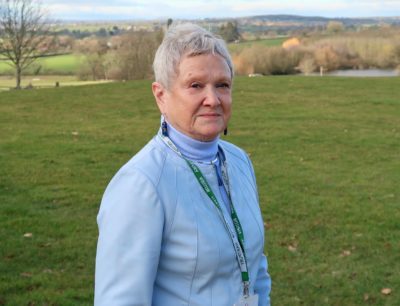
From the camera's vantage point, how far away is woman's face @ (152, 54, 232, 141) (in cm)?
204

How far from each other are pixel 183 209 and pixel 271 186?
715 cm

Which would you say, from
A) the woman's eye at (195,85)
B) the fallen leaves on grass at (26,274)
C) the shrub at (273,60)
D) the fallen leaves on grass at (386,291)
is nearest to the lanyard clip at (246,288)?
the woman's eye at (195,85)

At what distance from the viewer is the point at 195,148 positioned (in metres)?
2.11

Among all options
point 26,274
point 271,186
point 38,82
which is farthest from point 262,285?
point 38,82

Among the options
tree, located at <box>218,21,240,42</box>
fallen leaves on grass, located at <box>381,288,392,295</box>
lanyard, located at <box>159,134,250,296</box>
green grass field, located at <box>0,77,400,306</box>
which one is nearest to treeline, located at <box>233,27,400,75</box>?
green grass field, located at <box>0,77,400,306</box>

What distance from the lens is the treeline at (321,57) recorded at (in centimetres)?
3309

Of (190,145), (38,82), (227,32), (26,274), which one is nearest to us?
(190,145)

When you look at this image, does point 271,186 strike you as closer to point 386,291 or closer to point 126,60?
point 386,291

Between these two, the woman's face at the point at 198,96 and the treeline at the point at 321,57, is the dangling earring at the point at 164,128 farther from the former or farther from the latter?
the treeline at the point at 321,57

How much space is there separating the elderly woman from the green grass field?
339 cm

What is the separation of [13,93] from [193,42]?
63.9 feet

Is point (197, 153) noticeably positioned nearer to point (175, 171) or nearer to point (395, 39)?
point (175, 171)

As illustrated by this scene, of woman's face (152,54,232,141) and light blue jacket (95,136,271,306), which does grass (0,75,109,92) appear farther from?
light blue jacket (95,136,271,306)

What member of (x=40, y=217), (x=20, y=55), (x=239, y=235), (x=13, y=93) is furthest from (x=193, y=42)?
(x=20, y=55)
